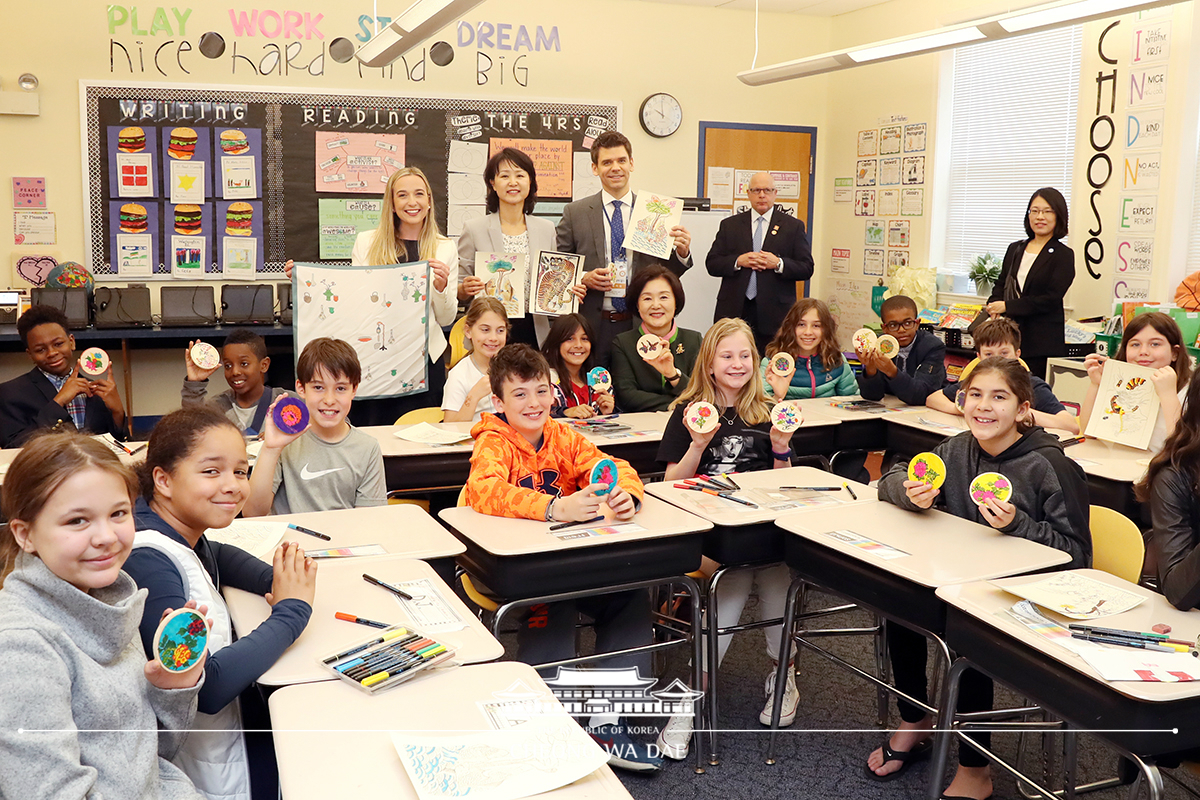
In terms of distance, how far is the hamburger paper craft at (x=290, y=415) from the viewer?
8.45ft

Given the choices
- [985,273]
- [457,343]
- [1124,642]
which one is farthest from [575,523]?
[985,273]

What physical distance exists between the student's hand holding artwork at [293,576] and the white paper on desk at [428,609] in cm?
20

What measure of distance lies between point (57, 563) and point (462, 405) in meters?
2.62

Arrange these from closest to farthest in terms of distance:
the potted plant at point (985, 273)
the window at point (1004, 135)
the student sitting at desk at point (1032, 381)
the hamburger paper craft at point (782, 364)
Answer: the student sitting at desk at point (1032, 381) < the hamburger paper craft at point (782, 364) < the window at point (1004, 135) < the potted plant at point (985, 273)

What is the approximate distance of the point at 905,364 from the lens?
461 centimetres

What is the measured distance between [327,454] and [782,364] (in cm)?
212

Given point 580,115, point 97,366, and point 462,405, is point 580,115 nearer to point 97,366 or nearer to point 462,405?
point 462,405

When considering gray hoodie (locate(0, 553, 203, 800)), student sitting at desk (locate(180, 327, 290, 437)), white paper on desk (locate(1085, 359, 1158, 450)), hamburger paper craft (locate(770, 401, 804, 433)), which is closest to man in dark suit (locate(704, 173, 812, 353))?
white paper on desk (locate(1085, 359, 1158, 450))

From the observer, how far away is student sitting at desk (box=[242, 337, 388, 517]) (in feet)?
9.60

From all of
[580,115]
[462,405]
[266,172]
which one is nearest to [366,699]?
[462,405]

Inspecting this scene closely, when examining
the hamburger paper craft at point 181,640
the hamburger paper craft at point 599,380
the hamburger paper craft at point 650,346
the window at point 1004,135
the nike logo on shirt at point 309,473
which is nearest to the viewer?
the hamburger paper craft at point 181,640

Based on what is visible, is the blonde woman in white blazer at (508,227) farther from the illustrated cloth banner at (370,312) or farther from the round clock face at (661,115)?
the round clock face at (661,115)

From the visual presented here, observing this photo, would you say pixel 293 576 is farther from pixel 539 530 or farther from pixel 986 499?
pixel 986 499

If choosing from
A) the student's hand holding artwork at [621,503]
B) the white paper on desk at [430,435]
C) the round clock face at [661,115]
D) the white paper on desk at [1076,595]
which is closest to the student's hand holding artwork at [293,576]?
the student's hand holding artwork at [621,503]
